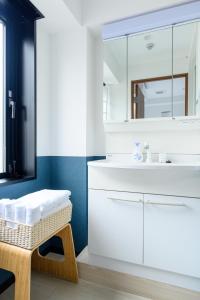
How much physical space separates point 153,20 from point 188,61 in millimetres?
415

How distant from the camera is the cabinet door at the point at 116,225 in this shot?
1.36 m

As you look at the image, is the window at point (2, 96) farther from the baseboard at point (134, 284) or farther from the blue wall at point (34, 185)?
the baseboard at point (134, 284)

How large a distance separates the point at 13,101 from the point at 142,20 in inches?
47.1

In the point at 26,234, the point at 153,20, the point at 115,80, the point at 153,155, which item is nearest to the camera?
the point at 26,234

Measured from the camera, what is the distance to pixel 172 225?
1269 mm

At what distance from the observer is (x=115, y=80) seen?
5.75 ft

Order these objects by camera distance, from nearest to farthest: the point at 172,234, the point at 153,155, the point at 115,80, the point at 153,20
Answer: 1. the point at 172,234
2. the point at 153,20
3. the point at 153,155
4. the point at 115,80

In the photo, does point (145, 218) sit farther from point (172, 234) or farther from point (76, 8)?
point (76, 8)

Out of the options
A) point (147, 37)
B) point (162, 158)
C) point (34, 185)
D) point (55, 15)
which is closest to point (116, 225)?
point (162, 158)

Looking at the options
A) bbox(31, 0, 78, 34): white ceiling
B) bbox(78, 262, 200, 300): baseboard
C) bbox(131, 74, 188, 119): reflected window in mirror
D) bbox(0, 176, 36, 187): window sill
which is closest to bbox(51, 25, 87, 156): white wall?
bbox(31, 0, 78, 34): white ceiling

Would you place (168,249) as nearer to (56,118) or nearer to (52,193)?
(52,193)

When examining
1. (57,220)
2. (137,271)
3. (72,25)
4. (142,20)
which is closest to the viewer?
(57,220)

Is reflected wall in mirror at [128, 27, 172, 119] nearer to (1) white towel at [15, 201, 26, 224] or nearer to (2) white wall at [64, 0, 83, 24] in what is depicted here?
(2) white wall at [64, 0, 83, 24]

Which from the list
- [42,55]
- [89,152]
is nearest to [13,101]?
[42,55]
